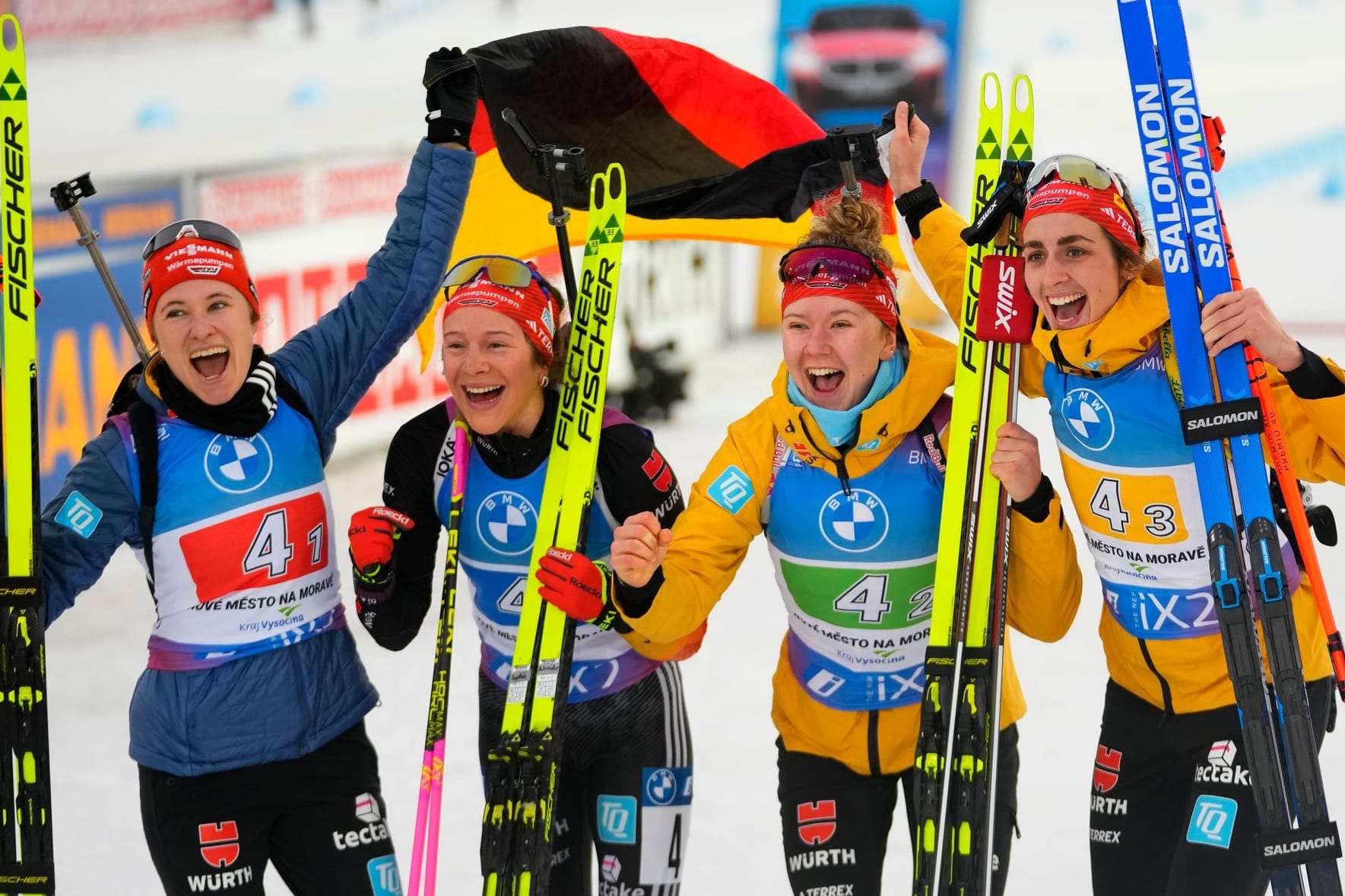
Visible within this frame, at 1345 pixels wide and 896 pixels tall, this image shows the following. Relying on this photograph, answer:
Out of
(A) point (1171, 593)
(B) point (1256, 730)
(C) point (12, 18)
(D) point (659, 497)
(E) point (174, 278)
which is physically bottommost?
(B) point (1256, 730)

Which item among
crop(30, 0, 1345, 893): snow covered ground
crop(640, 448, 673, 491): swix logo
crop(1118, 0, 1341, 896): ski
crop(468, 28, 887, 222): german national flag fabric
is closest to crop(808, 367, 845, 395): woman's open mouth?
crop(640, 448, 673, 491): swix logo

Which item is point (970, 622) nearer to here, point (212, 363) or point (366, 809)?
point (366, 809)

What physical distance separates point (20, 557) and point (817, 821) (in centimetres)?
163

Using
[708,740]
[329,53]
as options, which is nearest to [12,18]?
[708,740]

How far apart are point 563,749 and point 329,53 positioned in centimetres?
2107

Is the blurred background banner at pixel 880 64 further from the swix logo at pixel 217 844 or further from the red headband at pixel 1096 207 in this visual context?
the swix logo at pixel 217 844

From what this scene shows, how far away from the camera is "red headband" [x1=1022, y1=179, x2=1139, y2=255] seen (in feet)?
9.94

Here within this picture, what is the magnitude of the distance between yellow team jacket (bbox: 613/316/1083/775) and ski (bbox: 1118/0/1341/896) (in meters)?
0.33

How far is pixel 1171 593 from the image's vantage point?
3.11 meters

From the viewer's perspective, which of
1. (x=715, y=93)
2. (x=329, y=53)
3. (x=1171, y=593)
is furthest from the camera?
(x=329, y=53)

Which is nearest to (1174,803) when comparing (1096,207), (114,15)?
(1096,207)

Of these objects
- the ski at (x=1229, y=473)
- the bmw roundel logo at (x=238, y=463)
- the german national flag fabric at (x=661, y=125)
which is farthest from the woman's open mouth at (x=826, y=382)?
the bmw roundel logo at (x=238, y=463)

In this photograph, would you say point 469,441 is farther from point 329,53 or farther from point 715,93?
→ point 329,53

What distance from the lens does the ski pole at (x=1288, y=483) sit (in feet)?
9.31
